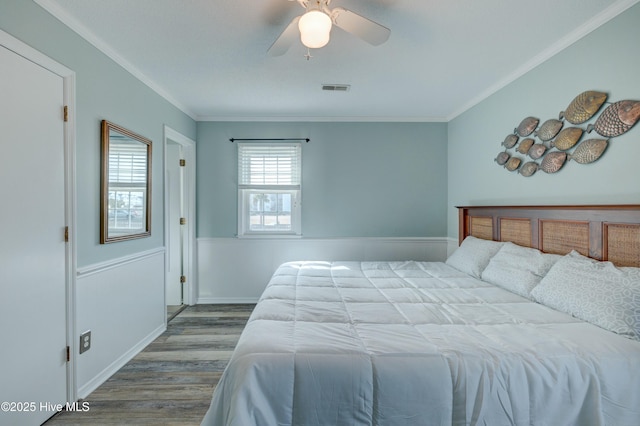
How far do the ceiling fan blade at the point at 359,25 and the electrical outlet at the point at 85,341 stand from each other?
262cm

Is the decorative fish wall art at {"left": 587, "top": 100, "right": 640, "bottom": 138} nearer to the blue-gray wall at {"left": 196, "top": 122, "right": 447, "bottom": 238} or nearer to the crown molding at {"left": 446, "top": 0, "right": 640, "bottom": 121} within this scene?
the crown molding at {"left": 446, "top": 0, "right": 640, "bottom": 121}

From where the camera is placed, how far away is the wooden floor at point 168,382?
1.80 meters

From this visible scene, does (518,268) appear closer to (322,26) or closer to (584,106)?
Result: (584,106)

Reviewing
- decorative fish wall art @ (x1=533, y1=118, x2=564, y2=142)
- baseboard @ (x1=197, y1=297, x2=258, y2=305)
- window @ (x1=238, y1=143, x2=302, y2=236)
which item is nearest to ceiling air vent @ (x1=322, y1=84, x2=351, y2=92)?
window @ (x1=238, y1=143, x2=302, y2=236)

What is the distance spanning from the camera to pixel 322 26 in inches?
57.3

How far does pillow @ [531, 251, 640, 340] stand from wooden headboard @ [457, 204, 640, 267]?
0.12 metres

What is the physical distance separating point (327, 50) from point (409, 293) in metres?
1.96

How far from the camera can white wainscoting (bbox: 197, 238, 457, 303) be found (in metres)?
3.88

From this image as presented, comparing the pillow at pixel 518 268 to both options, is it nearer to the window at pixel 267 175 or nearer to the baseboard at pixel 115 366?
the window at pixel 267 175

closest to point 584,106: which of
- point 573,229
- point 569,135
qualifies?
point 569,135

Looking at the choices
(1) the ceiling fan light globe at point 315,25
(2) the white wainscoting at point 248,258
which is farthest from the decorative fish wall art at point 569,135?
(1) the ceiling fan light globe at point 315,25

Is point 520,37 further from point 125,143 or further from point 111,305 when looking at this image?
point 111,305

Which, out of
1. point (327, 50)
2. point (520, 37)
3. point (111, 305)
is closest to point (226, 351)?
point (111, 305)

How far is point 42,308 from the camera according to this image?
169cm
